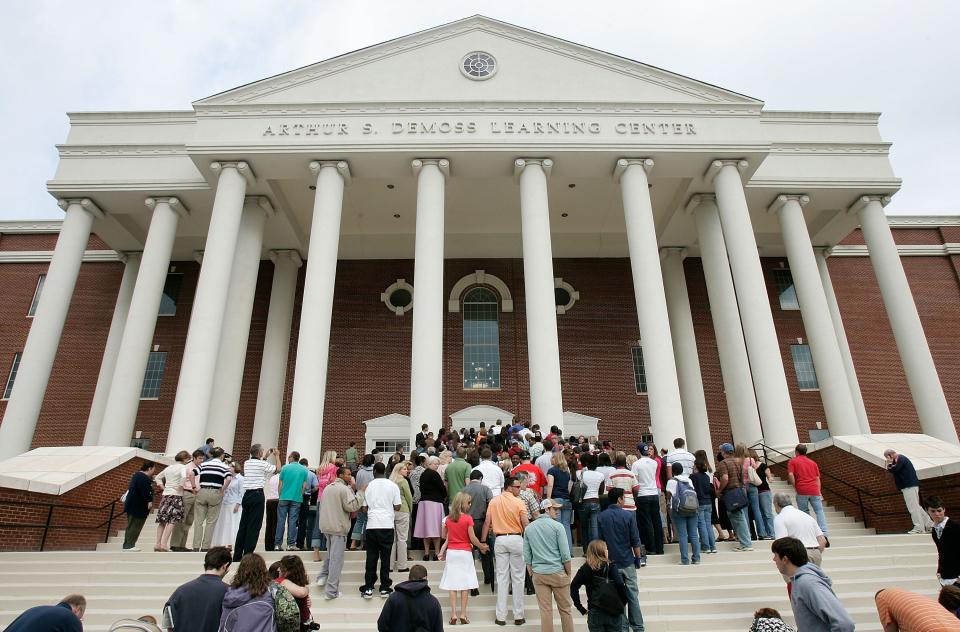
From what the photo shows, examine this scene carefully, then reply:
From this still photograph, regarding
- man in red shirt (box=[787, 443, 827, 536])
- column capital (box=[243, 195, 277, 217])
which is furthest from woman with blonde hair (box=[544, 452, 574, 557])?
column capital (box=[243, 195, 277, 217])

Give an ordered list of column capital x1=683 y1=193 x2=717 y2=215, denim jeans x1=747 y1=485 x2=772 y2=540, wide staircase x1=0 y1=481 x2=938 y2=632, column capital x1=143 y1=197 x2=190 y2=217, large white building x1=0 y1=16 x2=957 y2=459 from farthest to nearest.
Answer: column capital x1=683 y1=193 x2=717 y2=215
column capital x1=143 y1=197 x2=190 y2=217
large white building x1=0 y1=16 x2=957 y2=459
denim jeans x1=747 y1=485 x2=772 y2=540
wide staircase x1=0 y1=481 x2=938 y2=632

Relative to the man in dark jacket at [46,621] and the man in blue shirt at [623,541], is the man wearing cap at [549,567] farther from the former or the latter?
the man in dark jacket at [46,621]

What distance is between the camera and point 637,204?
19219mm

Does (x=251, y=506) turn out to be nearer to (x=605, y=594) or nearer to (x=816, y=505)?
(x=605, y=594)

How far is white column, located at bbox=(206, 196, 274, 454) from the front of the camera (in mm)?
19891

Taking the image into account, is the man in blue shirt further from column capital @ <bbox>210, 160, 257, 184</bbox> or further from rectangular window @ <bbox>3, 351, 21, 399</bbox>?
rectangular window @ <bbox>3, 351, 21, 399</bbox>

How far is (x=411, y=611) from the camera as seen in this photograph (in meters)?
5.17

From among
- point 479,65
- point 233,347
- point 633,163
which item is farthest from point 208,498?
point 479,65

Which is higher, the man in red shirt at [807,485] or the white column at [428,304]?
the white column at [428,304]

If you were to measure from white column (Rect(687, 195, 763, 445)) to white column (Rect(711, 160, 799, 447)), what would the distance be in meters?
1.40

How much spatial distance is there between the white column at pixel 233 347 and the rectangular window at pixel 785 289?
2255 centimetres

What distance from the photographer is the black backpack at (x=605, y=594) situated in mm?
6145

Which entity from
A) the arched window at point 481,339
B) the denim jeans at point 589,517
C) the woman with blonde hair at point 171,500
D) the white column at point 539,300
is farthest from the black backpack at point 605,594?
the arched window at point 481,339

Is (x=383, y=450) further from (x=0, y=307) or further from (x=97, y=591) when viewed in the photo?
(x=0, y=307)
